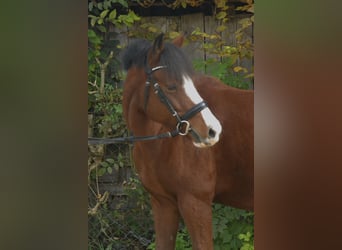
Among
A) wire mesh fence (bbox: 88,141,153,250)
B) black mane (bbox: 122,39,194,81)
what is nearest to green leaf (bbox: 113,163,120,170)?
wire mesh fence (bbox: 88,141,153,250)

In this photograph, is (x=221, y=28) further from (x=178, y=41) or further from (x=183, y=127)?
A: (x=183, y=127)

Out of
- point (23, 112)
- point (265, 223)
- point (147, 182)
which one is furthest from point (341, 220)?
point (23, 112)

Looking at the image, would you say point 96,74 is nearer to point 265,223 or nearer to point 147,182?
point 147,182

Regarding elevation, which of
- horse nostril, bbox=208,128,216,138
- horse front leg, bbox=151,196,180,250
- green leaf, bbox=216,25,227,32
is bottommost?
horse front leg, bbox=151,196,180,250

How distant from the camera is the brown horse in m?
1.19

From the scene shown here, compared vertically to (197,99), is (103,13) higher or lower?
higher

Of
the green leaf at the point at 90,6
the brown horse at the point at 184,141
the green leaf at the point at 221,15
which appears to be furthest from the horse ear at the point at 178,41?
the green leaf at the point at 90,6

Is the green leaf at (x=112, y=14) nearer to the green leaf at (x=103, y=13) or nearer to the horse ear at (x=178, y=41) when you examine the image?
the green leaf at (x=103, y=13)

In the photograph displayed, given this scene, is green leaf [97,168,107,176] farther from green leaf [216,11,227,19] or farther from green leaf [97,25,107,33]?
green leaf [216,11,227,19]

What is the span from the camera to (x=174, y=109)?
118 cm

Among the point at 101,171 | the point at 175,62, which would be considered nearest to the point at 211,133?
the point at 175,62

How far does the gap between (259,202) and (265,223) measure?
5 centimetres

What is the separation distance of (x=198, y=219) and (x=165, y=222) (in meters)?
0.08

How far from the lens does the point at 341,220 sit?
3.42 ft
